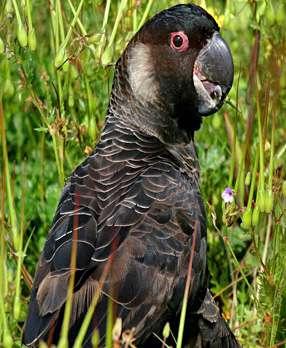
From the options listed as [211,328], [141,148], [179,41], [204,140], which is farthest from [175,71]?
[211,328]

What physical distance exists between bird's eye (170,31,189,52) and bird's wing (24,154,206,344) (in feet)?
1.60

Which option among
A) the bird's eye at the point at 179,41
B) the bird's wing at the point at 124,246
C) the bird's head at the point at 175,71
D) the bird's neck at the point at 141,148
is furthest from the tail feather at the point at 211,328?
the bird's eye at the point at 179,41

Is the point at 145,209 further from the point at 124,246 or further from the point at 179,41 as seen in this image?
the point at 179,41

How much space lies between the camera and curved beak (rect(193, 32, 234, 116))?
12.0ft

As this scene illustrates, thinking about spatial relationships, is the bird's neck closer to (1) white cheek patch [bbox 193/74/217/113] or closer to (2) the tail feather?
(1) white cheek patch [bbox 193/74/217/113]

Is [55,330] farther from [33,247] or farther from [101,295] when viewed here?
[33,247]

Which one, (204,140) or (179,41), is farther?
(204,140)

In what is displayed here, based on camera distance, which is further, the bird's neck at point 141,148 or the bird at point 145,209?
the bird's neck at point 141,148

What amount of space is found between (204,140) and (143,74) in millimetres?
822

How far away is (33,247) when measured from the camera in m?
4.48

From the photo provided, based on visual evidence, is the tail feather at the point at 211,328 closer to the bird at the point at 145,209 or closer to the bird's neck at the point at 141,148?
the bird at the point at 145,209

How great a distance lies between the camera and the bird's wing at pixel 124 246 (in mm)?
3141

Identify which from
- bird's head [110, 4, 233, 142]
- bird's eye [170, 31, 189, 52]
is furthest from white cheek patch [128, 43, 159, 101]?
bird's eye [170, 31, 189, 52]

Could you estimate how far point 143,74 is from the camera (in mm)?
3822
